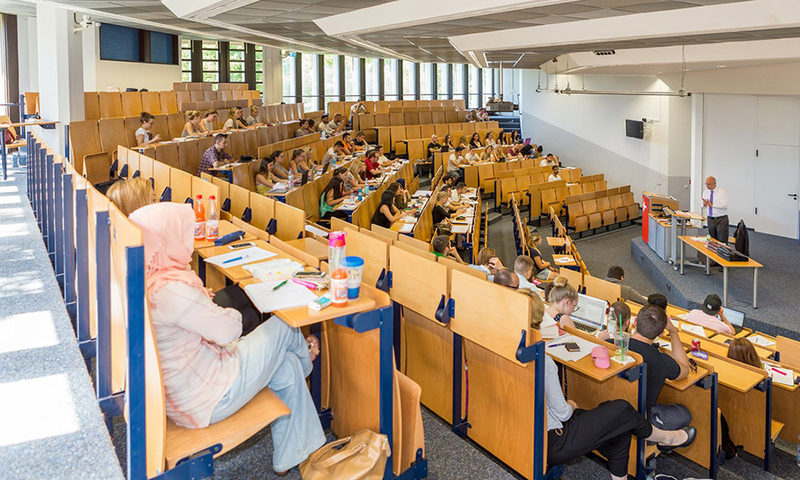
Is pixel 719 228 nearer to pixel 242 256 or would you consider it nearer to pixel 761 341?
pixel 761 341

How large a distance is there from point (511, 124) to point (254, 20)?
17.0 m

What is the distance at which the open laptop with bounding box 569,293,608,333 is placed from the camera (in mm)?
5422

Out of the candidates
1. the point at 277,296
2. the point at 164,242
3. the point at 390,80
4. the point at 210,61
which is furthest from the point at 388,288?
the point at 390,80

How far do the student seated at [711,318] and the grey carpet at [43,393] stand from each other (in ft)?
19.8

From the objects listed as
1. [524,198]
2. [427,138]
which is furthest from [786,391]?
[427,138]

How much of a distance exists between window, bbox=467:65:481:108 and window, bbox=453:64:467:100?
45 cm

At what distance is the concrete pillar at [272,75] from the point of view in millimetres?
21312

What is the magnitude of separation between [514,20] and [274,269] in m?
7.31

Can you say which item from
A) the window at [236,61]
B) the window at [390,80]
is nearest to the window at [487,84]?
the window at [390,80]

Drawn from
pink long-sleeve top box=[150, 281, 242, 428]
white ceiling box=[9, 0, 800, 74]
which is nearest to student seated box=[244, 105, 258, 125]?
white ceiling box=[9, 0, 800, 74]

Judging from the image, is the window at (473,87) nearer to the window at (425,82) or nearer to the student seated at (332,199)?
the window at (425,82)

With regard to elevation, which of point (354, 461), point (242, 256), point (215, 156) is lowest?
point (354, 461)

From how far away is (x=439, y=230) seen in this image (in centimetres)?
895

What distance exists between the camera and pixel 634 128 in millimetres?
18000
